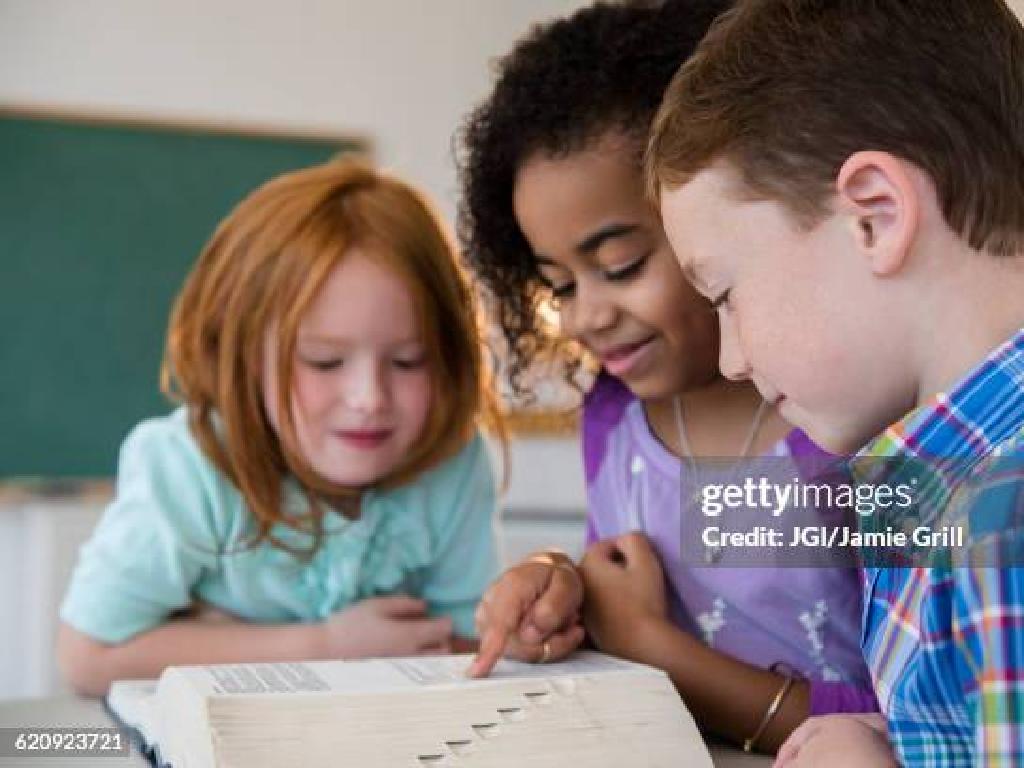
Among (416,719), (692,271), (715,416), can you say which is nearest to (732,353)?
(692,271)

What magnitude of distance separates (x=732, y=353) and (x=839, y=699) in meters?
0.29

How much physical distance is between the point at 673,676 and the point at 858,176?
0.40 metres

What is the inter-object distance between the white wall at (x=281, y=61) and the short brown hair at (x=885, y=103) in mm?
2065

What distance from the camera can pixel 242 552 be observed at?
116 cm

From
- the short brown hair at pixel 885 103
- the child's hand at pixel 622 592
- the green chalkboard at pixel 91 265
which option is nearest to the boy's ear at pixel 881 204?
the short brown hair at pixel 885 103

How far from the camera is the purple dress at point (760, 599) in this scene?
0.92 m

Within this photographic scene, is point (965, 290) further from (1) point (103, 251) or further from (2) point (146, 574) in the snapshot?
(1) point (103, 251)

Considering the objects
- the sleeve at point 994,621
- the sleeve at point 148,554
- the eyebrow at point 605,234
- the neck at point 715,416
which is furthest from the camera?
the sleeve at point 148,554

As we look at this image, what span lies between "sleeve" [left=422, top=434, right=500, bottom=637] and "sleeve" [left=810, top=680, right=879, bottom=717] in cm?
48

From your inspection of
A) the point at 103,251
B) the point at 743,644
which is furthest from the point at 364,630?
the point at 103,251

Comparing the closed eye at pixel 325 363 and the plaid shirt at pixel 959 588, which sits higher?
the closed eye at pixel 325 363

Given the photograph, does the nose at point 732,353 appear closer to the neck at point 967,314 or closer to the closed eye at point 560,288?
the neck at point 967,314

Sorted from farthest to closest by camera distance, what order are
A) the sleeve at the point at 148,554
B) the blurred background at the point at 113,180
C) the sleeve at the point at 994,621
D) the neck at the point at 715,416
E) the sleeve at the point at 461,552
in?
the blurred background at the point at 113,180 < the sleeve at the point at 461,552 < the sleeve at the point at 148,554 < the neck at the point at 715,416 < the sleeve at the point at 994,621

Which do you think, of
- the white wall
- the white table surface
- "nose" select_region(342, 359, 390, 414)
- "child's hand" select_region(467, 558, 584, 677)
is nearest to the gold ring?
"child's hand" select_region(467, 558, 584, 677)
